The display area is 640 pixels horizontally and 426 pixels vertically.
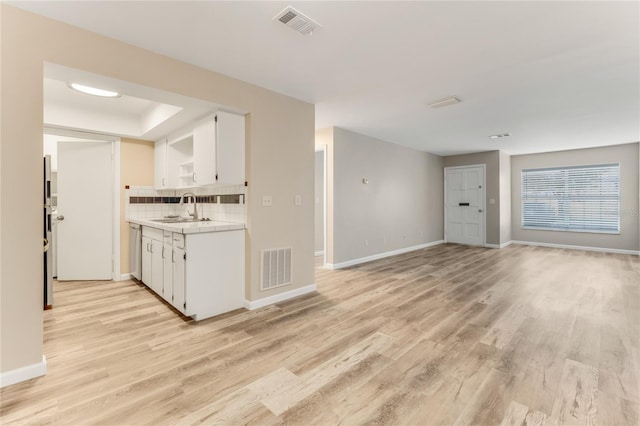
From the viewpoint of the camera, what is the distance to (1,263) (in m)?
1.88

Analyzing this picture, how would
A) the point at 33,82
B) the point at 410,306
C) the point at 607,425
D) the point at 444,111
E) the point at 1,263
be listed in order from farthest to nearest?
the point at 444,111 → the point at 410,306 → the point at 33,82 → the point at 1,263 → the point at 607,425

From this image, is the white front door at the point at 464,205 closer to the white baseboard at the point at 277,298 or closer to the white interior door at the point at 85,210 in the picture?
the white baseboard at the point at 277,298

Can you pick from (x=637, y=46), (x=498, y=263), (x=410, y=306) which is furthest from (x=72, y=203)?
(x=498, y=263)

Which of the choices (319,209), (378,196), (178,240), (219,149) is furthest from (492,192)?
(178,240)

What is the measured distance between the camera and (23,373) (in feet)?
6.35

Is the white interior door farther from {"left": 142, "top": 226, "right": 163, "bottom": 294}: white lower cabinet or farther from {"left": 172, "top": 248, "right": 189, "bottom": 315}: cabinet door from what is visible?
{"left": 172, "top": 248, "right": 189, "bottom": 315}: cabinet door

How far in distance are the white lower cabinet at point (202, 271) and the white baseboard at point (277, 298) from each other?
0.14 meters

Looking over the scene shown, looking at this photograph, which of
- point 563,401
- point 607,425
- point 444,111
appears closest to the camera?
point 607,425

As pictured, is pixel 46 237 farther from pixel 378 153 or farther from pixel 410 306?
pixel 378 153

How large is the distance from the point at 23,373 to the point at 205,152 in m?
2.39

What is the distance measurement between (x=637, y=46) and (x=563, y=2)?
1.25m

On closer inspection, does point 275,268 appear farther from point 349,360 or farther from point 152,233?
point 152,233

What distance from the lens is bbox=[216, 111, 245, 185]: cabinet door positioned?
3.14 metres

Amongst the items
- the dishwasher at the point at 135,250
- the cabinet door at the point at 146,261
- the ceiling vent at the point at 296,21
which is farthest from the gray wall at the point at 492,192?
the dishwasher at the point at 135,250
